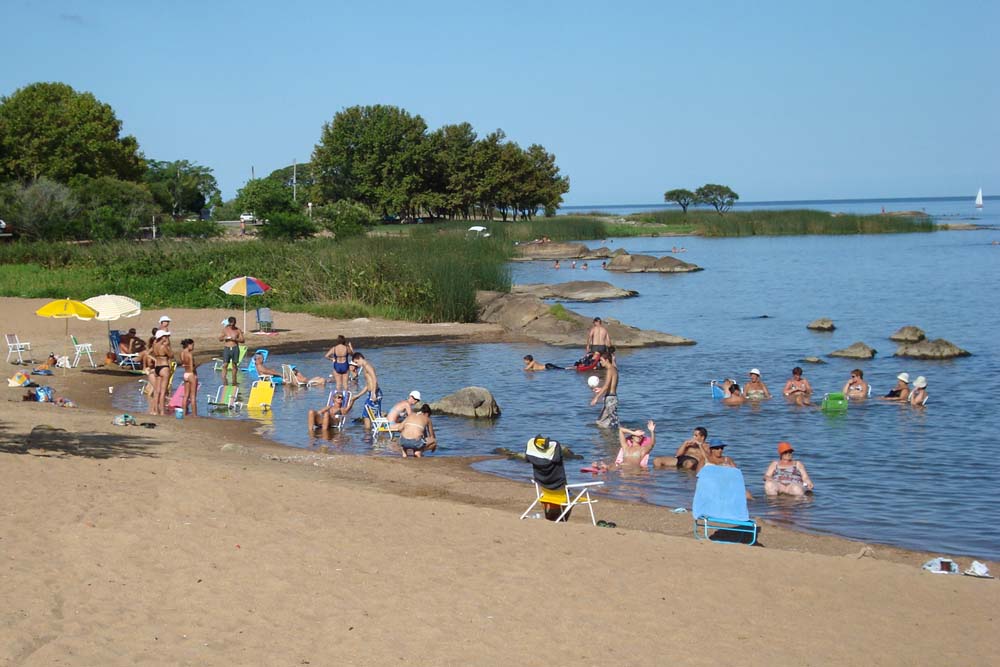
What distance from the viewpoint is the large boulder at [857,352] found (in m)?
30.4

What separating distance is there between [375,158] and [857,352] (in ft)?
198

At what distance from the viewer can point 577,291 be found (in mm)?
49031

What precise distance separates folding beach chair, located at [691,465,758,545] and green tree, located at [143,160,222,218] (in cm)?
7345

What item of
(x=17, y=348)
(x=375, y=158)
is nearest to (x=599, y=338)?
(x=17, y=348)

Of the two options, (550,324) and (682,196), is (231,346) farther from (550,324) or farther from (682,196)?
(682,196)

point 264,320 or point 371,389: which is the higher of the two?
point 264,320

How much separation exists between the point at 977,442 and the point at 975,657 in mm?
12449

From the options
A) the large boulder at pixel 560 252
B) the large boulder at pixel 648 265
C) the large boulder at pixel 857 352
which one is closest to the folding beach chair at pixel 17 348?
the large boulder at pixel 857 352

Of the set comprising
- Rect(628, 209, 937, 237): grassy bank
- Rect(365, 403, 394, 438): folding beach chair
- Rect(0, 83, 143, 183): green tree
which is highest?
Rect(0, 83, 143, 183): green tree

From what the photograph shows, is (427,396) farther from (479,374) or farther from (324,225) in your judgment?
(324,225)

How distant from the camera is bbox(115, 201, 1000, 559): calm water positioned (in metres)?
14.9

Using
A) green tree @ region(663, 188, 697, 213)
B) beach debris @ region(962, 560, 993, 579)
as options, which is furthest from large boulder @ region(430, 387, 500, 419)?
green tree @ region(663, 188, 697, 213)

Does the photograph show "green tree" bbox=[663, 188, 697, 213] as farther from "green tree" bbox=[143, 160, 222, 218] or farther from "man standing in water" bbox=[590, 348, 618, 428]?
"man standing in water" bbox=[590, 348, 618, 428]

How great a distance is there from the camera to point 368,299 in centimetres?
3719
